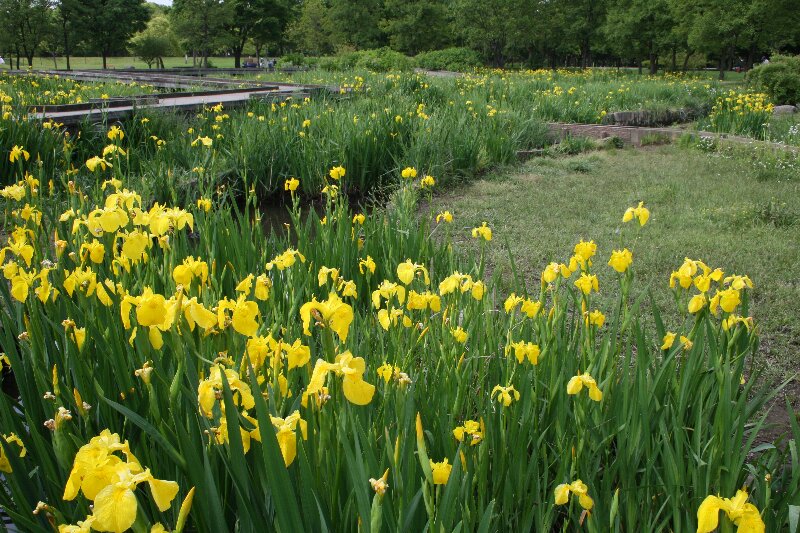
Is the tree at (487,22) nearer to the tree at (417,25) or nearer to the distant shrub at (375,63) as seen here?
the tree at (417,25)

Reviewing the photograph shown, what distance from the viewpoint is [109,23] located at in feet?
108

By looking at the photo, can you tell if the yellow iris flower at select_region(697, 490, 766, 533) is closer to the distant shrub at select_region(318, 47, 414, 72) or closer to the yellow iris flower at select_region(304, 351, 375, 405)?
the yellow iris flower at select_region(304, 351, 375, 405)

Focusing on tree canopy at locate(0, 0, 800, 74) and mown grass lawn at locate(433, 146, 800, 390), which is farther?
tree canopy at locate(0, 0, 800, 74)

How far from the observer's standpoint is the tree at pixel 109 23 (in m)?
32.2

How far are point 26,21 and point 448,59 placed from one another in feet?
57.6

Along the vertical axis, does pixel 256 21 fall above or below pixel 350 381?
above

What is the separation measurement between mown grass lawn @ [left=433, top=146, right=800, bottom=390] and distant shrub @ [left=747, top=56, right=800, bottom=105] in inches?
338

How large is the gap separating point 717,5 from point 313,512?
91.0 ft

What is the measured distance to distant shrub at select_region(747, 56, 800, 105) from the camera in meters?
14.2

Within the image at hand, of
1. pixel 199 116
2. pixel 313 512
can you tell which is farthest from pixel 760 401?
pixel 199 116

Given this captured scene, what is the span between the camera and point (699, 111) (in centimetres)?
1311

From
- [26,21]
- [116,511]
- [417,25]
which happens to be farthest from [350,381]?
[417,25]

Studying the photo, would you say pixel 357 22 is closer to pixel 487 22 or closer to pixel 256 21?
pixel 256 21

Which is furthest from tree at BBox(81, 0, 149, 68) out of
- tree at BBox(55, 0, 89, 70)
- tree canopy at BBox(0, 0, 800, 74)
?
tree at BBox(55, 0, 89, 70)
